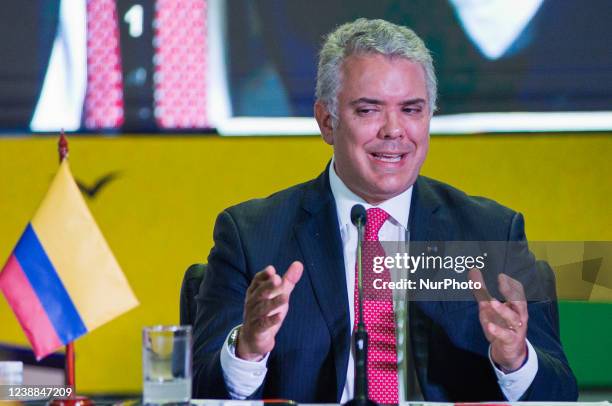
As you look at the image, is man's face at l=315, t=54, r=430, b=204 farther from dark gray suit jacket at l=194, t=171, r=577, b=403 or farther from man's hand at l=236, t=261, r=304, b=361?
man's hand at l=236, t=261, r=304, b=361

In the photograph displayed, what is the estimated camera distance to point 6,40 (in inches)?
124

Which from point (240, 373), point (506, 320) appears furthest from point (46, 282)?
point (506, 320)

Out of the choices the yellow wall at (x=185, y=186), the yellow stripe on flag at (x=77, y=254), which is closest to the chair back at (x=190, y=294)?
the yellow stripe on flag at (x=77, y=254)

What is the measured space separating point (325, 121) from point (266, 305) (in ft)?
2.34

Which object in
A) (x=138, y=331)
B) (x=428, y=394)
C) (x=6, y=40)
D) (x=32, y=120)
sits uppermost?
(x=6, y=40)

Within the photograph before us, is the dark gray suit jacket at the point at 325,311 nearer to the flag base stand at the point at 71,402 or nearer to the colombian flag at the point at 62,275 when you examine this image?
the colombian flag at the point at 62,275

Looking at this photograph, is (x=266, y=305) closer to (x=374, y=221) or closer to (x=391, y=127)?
(x=374, y=221)

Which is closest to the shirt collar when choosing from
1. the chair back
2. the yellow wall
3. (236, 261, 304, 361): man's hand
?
the chair back

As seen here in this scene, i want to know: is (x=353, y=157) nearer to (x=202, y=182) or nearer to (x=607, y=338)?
(x=607, y=338)

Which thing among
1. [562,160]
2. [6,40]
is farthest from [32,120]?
[562,160]

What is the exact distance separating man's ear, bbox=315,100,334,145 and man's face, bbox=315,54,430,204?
3.6 inches

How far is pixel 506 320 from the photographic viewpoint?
1.63 m

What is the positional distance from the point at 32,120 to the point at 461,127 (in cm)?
138

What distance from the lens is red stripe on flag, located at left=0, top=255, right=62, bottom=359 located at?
195 centimetres
